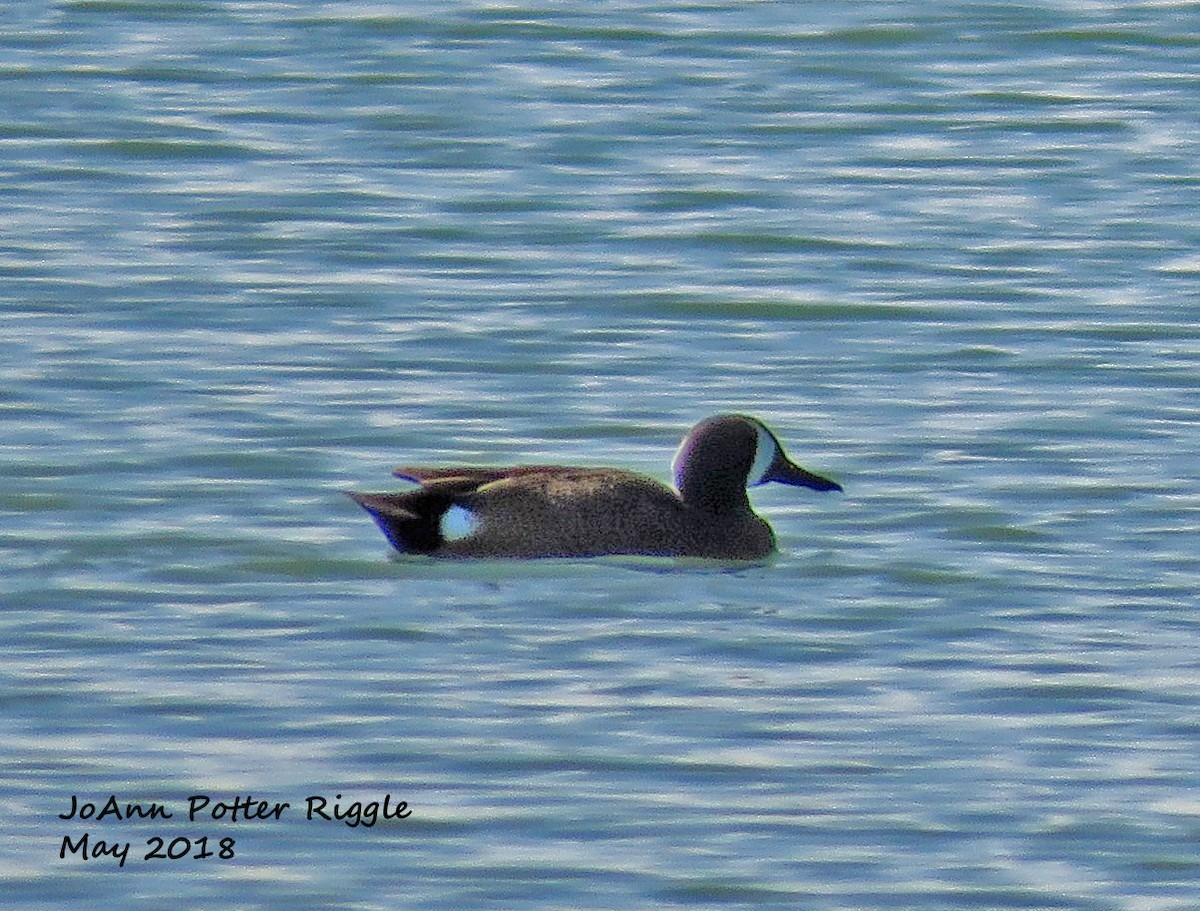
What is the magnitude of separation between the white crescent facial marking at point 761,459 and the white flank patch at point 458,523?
900 millimetres

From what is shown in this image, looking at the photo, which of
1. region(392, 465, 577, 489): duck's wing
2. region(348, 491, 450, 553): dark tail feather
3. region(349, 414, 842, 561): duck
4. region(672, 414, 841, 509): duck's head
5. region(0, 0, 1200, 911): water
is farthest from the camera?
region(672, 414, 841, 509): duck's head

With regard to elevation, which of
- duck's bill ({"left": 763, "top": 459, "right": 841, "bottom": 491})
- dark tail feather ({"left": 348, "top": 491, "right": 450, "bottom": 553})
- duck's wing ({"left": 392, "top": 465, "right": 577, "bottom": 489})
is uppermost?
duck's bill ({"left": 763, "top": 459, "right": 841, "bottom": 491})

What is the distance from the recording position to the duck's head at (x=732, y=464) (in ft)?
33.4

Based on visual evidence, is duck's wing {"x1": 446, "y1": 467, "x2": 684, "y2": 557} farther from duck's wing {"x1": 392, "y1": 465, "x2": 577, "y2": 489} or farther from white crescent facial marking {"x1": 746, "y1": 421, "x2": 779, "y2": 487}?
white crescent facial marking {"x1": 746, "y1": 421, "x2": 779, "y2": 487}

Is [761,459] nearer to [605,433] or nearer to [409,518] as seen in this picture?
[605,433]

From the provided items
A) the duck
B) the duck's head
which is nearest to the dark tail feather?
the duck

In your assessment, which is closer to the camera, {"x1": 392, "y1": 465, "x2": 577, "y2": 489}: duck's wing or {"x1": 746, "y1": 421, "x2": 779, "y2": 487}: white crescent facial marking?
{"x1": 392, "y1": 465, "x2": 577, "y2": 489}: duck's wing

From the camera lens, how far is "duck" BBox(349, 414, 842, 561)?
32.0ft

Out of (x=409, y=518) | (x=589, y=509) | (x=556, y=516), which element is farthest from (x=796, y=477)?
(x=409, y=518)

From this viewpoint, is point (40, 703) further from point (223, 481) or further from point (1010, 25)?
point (1010, 25)

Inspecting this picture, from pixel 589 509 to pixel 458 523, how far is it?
1.19ft

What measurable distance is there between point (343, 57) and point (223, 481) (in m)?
7.35

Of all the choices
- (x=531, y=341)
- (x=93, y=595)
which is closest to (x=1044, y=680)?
(x=93, y=595)

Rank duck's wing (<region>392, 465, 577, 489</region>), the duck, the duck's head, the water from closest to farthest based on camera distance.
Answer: the water
the duck
duck's wing (<region>392, 465, 577, 489</region>)
the duck's head
